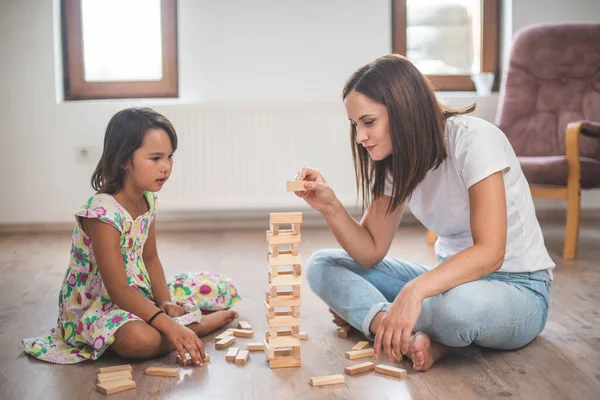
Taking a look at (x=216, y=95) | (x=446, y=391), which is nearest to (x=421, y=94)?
(x=446, y=391)

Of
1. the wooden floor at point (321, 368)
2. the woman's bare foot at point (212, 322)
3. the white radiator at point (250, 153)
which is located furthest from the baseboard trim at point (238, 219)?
the woman's bare foot at point (212, 322)

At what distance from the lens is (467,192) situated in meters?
1.83

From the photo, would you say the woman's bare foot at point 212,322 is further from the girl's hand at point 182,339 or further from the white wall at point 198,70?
the white wall at point 198,70

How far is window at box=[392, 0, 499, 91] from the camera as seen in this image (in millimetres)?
4324

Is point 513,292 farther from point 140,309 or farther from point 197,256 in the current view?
point 197,256

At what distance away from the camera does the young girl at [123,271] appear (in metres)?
1.82

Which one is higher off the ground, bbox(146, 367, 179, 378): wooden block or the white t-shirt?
the white t-shirt

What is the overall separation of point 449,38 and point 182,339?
3135mm

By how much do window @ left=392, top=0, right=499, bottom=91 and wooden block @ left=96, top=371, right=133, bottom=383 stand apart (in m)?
3.09

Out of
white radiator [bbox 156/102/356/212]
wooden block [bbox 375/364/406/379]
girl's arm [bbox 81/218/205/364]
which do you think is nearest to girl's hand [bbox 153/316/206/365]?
girl's arm [bbox 81/218/205/364]

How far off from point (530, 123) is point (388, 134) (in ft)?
7.34

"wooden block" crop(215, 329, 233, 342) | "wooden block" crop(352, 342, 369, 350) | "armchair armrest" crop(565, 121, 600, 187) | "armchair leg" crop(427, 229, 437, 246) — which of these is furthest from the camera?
"armchair leg" crop(427, 229, 437, 246)

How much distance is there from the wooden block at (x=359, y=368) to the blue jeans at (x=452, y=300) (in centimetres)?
14

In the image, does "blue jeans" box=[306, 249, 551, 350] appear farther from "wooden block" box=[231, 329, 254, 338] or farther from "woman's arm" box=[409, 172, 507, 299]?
"wooden block" box=[231, 329, 254, 338]
